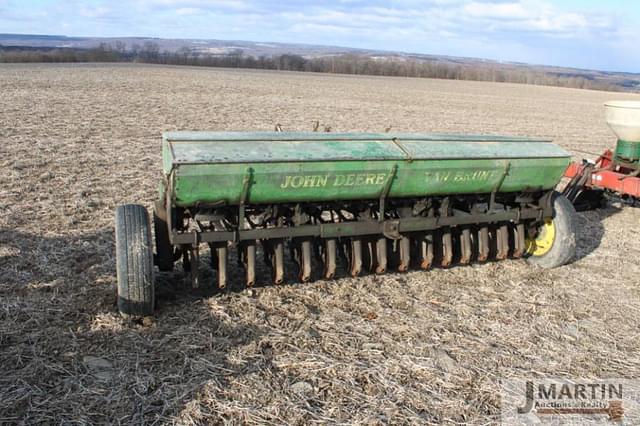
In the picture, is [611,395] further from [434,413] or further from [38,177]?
[38,177]

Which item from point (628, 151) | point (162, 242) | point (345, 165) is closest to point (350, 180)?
point (345, 165)

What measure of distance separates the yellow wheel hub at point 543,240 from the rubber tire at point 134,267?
3.88 metres

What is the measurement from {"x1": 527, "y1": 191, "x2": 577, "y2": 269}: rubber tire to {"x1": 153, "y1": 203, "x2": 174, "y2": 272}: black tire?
3.72 meters

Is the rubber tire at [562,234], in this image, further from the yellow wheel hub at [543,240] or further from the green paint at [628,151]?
the green paint at [628,151]

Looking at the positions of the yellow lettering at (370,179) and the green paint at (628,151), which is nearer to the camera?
the yellow lettering at (370,179)

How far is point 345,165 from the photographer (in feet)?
15.0

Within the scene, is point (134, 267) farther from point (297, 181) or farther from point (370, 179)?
point (370, 179)

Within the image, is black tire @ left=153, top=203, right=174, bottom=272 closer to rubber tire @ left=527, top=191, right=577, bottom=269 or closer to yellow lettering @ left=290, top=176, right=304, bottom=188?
yellow lettering @ left=290, top=176, right=304, bottom=188

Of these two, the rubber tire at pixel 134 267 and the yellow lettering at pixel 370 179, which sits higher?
the yellow lettering at pixel 370 179

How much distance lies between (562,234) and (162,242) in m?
3.82

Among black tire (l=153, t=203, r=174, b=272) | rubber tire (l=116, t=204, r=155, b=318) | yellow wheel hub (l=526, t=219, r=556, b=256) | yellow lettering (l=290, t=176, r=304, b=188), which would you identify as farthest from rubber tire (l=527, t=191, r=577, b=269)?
rubber tire (l=116, t=204, r=155, b=318)

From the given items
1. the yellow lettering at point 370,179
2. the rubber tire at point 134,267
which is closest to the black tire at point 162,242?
the rubber tire at point 134,267

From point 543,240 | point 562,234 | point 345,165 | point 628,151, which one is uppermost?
point 345,165

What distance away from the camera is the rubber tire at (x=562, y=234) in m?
5.75
